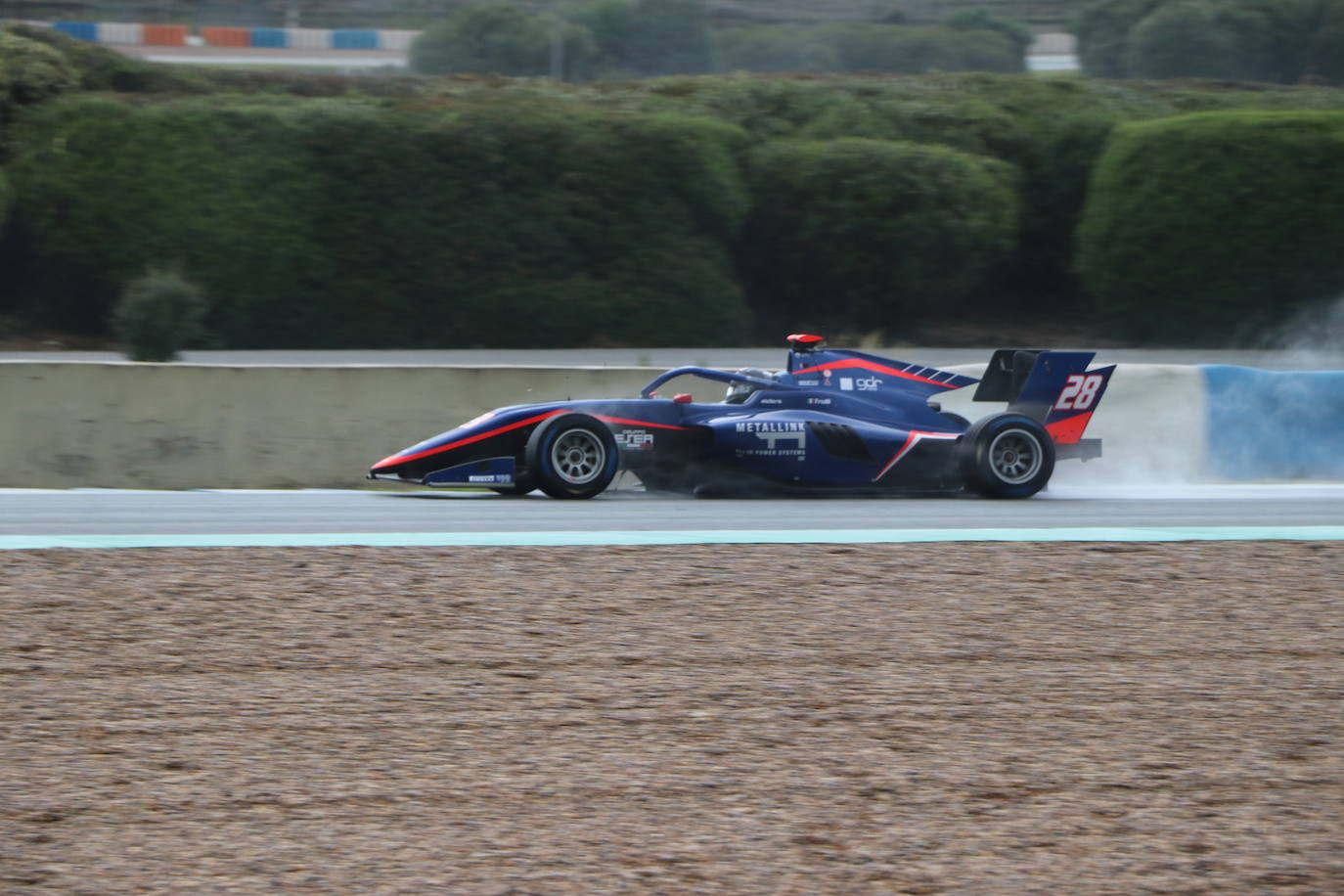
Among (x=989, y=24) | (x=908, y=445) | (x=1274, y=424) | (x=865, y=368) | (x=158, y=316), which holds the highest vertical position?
(x=989, y=24)

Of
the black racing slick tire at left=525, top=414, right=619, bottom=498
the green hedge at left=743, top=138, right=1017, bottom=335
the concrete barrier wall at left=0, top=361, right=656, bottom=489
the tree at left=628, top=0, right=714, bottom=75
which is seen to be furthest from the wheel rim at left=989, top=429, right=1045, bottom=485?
the tree at left=628, top=0, right=714, bottom=75

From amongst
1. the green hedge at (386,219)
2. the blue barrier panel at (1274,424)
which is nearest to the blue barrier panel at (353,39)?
the green hedge at (386,219)

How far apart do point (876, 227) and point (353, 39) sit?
36857 mm

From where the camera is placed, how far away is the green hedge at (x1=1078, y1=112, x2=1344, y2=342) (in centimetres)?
2141

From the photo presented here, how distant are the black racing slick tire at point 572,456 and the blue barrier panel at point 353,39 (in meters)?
46.8

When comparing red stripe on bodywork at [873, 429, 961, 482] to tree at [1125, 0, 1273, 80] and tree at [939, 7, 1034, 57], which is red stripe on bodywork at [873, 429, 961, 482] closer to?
tree at [1125, 0, 1273, 80]

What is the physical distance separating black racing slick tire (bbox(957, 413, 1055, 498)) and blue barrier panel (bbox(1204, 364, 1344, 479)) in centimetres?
223

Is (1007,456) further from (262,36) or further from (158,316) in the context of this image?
(262,36)

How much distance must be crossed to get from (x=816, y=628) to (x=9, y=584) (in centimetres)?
341

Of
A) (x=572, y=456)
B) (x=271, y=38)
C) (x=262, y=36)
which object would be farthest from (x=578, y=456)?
(x=271, y=38)

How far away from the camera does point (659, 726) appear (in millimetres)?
4938

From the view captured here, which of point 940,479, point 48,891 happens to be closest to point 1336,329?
point 940,479

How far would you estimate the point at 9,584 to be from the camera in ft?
21.6

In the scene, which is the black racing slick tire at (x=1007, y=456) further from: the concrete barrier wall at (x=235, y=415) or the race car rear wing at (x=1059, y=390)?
the concrete barrier wall at (x=235, y=415)
